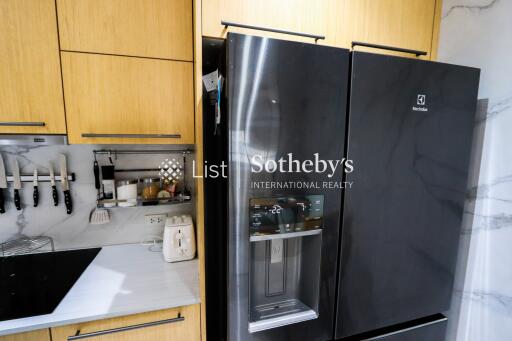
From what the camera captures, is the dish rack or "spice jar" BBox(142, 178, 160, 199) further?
"spice jar" BBox(142, 178, 160, 199)

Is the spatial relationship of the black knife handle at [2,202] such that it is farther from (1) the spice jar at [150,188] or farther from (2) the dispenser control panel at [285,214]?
(2) the dispenser control panel at [285,214]

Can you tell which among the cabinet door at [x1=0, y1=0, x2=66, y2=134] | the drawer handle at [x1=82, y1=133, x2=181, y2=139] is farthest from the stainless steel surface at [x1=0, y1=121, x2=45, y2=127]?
the drawer handle at [x1=82, y1=133, x2=181, y2=139]

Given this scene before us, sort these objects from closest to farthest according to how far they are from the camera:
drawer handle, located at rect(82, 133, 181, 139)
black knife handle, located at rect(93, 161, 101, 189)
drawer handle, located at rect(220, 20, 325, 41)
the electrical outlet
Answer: drawer handle, located at rect(220, 20, 325, 41) < drawer handle, located at rect(82, 133, 181, 139) < black knife handle, located at rect(93, 161, 101, 189) < the electrical outlet

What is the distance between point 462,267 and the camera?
1121 mm

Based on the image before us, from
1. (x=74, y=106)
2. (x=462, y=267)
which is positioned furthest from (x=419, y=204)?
(x=74, y=106)

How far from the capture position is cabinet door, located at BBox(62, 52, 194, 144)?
0.99 metres

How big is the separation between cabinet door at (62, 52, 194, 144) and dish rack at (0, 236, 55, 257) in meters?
0.72

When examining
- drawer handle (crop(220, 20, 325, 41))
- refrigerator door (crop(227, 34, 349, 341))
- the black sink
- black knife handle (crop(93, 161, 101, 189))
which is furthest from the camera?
black knife handle (crop(93, 161, 101, 189))

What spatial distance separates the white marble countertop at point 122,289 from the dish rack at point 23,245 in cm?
30

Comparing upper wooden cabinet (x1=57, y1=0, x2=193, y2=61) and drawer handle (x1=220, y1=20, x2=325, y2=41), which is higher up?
upper wooden cabinet (x1=57, y1=0, x2=193, y2=61)

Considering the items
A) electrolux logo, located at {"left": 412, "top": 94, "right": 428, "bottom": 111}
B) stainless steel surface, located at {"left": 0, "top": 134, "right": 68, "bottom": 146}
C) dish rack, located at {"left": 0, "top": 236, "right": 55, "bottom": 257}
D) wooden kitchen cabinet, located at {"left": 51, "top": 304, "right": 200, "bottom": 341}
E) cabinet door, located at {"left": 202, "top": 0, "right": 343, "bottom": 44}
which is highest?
cabinet door, located at {"left": 202, "top": 0, "right": 343, "bottom": 44}

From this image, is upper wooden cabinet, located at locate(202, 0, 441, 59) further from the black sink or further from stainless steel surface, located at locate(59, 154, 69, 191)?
the black sink

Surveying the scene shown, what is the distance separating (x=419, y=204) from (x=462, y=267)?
0.50 metres

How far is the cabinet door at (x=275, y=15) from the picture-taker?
0.82 meters
